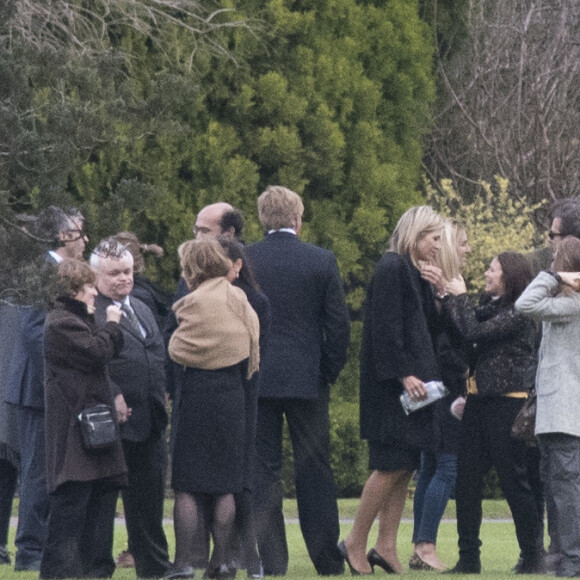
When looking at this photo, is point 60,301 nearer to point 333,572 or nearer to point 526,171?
point 333,572

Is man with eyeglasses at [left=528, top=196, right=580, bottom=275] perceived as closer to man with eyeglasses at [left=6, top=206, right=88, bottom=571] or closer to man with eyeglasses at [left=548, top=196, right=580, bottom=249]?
man with eyeglasses at [left=548, top=196, right=580, bottom=249]

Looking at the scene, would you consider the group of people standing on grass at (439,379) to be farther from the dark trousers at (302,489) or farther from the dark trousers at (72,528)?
the dark trousers at (72,528)

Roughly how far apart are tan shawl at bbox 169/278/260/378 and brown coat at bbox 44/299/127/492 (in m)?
0.34

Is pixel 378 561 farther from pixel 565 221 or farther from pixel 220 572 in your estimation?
pixel 565 221

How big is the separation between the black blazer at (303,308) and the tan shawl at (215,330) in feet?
2.02

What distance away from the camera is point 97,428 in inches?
305

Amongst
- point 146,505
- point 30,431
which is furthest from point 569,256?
point 30,431

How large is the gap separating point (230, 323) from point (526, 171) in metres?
13.8

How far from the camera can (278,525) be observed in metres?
8.60

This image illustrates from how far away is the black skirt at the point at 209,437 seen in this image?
780 centimetres

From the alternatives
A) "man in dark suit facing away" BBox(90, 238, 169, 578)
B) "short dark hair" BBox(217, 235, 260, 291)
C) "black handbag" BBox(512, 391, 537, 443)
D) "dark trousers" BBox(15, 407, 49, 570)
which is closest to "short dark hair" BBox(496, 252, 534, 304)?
"black handbag" BBox(512, 391, 537, 443)

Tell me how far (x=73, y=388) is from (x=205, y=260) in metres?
0.94

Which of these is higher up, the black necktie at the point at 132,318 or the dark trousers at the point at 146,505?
the black necktie at the point at 132,318

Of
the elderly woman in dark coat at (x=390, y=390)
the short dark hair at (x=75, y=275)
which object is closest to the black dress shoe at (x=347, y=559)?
the elderly woman in dark coat at (x=390, y=390)
